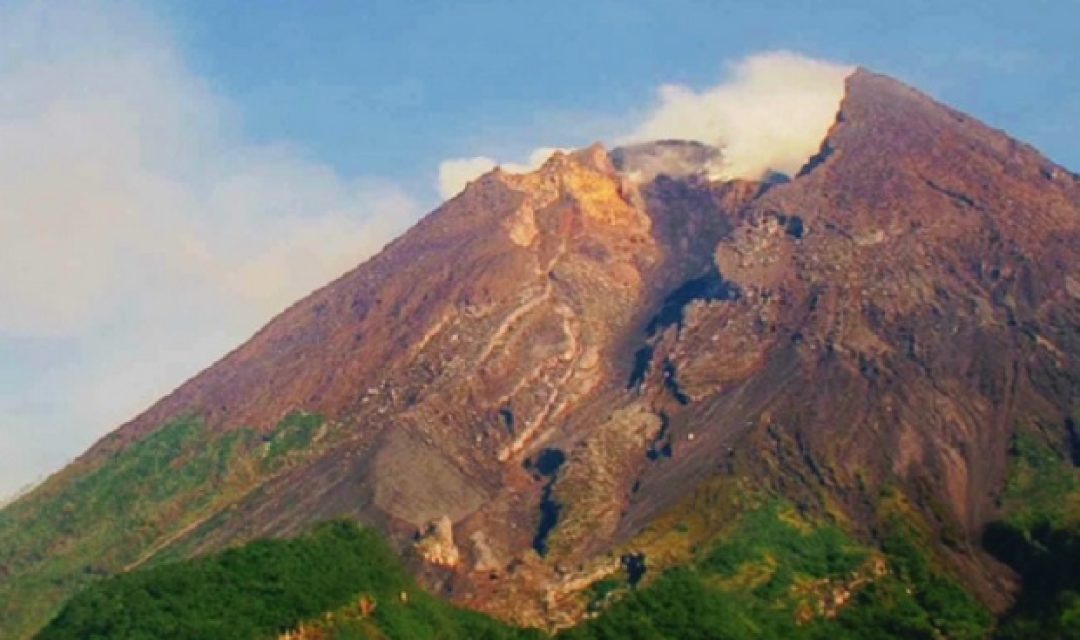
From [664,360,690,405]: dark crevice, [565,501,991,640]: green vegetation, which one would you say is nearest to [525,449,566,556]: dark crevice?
[664,360,690,405]: dark crevice

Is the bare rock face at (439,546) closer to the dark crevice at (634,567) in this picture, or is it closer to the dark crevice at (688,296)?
the dark crevice at (634,567)

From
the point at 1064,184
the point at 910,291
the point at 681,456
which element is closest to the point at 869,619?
the point at 681,456

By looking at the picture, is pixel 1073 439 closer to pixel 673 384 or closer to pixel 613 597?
pixel 673 384

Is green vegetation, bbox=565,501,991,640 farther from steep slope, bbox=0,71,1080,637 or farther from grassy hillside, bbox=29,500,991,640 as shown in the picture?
steep slope, bbox=0,71,1080,637

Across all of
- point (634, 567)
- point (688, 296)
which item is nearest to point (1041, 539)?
point (634, 567)

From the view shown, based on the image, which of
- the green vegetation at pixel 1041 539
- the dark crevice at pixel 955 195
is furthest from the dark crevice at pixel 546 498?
the dark crevice at pixel 955 195

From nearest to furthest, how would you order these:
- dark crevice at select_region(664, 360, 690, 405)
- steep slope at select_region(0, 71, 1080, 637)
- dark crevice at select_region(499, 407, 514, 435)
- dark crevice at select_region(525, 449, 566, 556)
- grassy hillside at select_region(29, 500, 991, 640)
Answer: grassy hillside at select_region(29, 500, 991, 640) < steep slope at select_region(0, 71, 1080, 637) < dark crevice at select_region(525, 449, 566, 556) < dark crevice at select_region(664, 360, 690, 405) < dark crevice at select_region(499, 407, 514, 435)

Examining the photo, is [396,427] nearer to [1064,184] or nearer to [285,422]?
[285,422]
